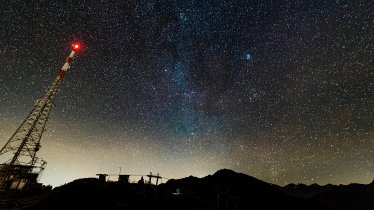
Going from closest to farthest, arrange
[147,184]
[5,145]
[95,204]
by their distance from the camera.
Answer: [95,204], [147,184], [5,145]

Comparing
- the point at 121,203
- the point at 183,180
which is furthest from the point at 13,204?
the point at 183,180

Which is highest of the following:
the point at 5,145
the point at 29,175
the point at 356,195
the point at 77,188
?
the point at 356,195

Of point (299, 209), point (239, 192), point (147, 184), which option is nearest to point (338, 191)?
point (299, 209)

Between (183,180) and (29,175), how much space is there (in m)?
60.5

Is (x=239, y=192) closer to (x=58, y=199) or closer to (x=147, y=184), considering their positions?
(x=147, y=184)

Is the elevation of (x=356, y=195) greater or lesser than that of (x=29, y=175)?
greater

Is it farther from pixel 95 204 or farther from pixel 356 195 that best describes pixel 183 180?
pixel 356 195

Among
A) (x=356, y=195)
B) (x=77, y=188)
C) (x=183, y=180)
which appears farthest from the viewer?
(x=356, y=195)

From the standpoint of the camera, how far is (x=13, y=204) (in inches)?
1335

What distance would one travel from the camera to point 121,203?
3391 centimetres

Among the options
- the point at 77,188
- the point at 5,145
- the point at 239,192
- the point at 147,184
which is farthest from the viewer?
the point at 239,192

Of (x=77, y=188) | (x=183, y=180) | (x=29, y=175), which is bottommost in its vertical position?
(x=77, y=188)

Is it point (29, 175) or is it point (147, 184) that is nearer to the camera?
point (147, 184)

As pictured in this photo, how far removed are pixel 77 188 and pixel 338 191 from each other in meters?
207
